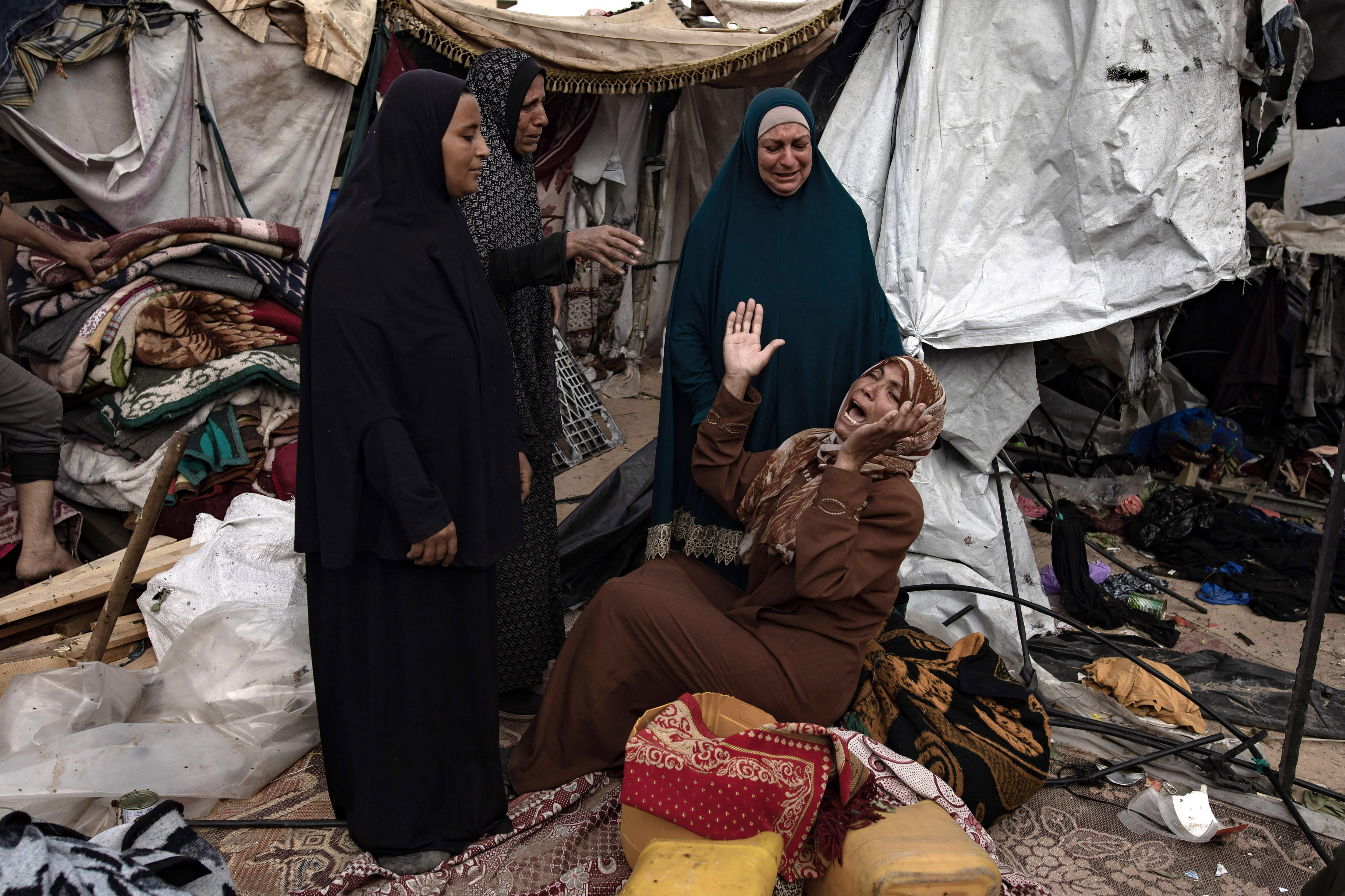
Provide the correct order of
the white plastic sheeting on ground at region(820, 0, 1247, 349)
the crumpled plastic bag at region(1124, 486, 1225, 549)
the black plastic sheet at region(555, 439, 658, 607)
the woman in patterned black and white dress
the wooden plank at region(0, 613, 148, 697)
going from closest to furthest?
the woman in patterned black and white dress, the wooden plank at region(0, 613, 148, 697), the white plastic sheeting on ground at region(820, 0, 1247, 349), the black plastic sheet at region(555, 439, 658, 607), the crumpled plastic bag at region(1124, 486, 1225, 549)

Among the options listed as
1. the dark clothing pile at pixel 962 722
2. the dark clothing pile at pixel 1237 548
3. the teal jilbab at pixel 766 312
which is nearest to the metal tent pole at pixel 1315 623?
the dark clothing pile at pixel 962 722

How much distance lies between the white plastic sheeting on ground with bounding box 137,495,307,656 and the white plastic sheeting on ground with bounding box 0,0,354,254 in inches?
65.1

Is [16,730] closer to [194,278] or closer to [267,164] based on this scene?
[194,278]

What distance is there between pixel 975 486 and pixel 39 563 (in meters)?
3.54

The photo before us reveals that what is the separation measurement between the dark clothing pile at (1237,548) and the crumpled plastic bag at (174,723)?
13.6 feet

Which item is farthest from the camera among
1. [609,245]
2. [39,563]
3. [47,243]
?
[47,243]

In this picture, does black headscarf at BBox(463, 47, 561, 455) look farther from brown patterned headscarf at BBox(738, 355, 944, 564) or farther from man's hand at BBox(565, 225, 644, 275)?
brown patterned headscarf at BBox(738, 355, 944, 564)

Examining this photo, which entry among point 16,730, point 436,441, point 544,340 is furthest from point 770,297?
point 16,730

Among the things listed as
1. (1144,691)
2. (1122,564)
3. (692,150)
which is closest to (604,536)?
(1144,691)

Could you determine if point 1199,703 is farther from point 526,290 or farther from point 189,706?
point 189,706

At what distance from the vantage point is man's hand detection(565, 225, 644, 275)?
2.18 meters

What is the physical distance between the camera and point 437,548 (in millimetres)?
1834

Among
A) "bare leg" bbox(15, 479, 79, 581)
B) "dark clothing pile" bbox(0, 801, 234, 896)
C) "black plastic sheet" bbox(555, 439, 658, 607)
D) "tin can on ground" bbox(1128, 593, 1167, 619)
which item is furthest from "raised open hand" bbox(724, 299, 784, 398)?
"bare leg" bbox(15, 479, 79, 581)

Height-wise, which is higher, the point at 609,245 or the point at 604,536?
the point at 609,245
